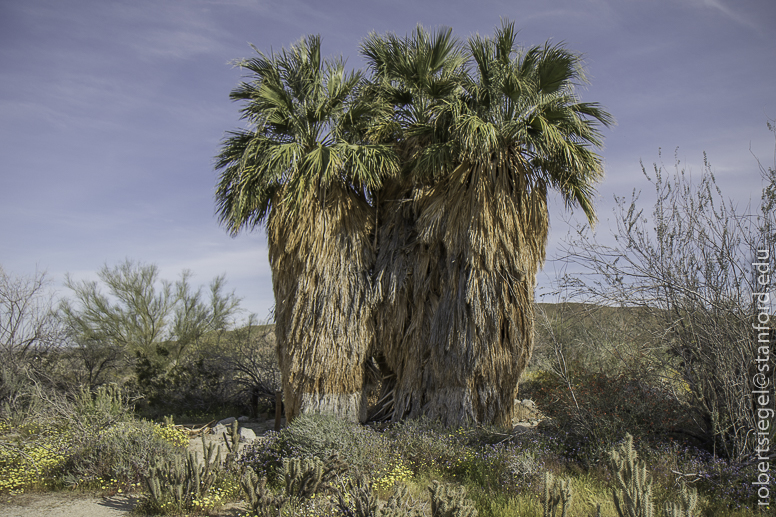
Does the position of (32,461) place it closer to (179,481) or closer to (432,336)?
(179,481)

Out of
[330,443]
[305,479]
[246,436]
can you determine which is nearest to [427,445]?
[330,443]

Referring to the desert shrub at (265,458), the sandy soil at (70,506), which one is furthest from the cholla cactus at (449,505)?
the desert shrub at (265,458)

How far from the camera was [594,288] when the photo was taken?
6.23m

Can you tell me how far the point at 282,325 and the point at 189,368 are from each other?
22.6 feet

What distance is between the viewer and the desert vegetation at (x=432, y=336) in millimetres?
5766

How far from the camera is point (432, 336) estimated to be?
9.20 metres

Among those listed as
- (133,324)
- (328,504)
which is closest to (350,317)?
(328,504)

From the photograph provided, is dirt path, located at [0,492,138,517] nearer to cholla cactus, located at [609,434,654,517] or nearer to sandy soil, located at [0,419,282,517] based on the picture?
sandy soil, located at [0,419,282,517]

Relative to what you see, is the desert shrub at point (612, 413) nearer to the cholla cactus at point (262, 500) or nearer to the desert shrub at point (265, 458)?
the cholla cactus at point (262, 500)

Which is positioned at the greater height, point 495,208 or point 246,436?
point 495,208

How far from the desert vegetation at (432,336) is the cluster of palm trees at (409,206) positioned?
40 mm

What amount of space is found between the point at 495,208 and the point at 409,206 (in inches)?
79.7

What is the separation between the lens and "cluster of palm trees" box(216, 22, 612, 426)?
8734mm

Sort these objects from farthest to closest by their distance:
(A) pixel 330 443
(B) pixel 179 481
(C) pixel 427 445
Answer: (C) pixel 427 445 → (A) pixel 330 443 → (B) pixel 179 481
